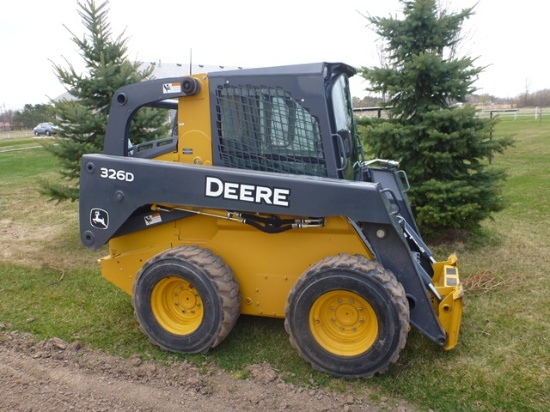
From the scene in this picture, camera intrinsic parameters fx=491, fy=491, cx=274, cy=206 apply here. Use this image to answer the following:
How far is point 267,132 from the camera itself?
12.6 ft

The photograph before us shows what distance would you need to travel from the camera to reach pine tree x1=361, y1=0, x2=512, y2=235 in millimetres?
6125

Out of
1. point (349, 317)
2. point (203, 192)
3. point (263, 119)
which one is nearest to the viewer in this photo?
point (349, 317)

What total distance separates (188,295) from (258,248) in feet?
2.23

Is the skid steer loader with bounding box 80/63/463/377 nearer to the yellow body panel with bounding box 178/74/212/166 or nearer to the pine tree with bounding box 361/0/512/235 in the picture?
the yellow body panel with bounding box 178/74/212/166

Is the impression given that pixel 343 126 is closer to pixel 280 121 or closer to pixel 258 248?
pixel 280 121

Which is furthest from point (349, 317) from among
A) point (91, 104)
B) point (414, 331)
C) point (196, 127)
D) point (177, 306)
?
point (91, 104)

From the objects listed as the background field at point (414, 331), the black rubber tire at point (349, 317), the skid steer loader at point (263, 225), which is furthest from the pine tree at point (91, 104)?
the black rubber tire at point (349, 317)

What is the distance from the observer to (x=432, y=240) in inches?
266

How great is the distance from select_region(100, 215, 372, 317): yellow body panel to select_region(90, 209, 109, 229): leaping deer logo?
10.9 inches

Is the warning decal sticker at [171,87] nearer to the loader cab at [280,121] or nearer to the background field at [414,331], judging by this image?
the loader cab at [280,121]

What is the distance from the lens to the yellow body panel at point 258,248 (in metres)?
3.79

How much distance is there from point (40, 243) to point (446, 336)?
19.9ft

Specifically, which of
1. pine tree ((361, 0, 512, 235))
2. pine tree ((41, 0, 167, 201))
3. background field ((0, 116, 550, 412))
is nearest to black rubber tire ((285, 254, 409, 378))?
background field ((0, 116, 550, 412))

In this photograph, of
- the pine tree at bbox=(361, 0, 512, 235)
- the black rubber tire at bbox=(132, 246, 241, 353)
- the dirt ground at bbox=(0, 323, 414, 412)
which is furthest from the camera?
the pine tree at bbox=(361, 0, 512, 235)
